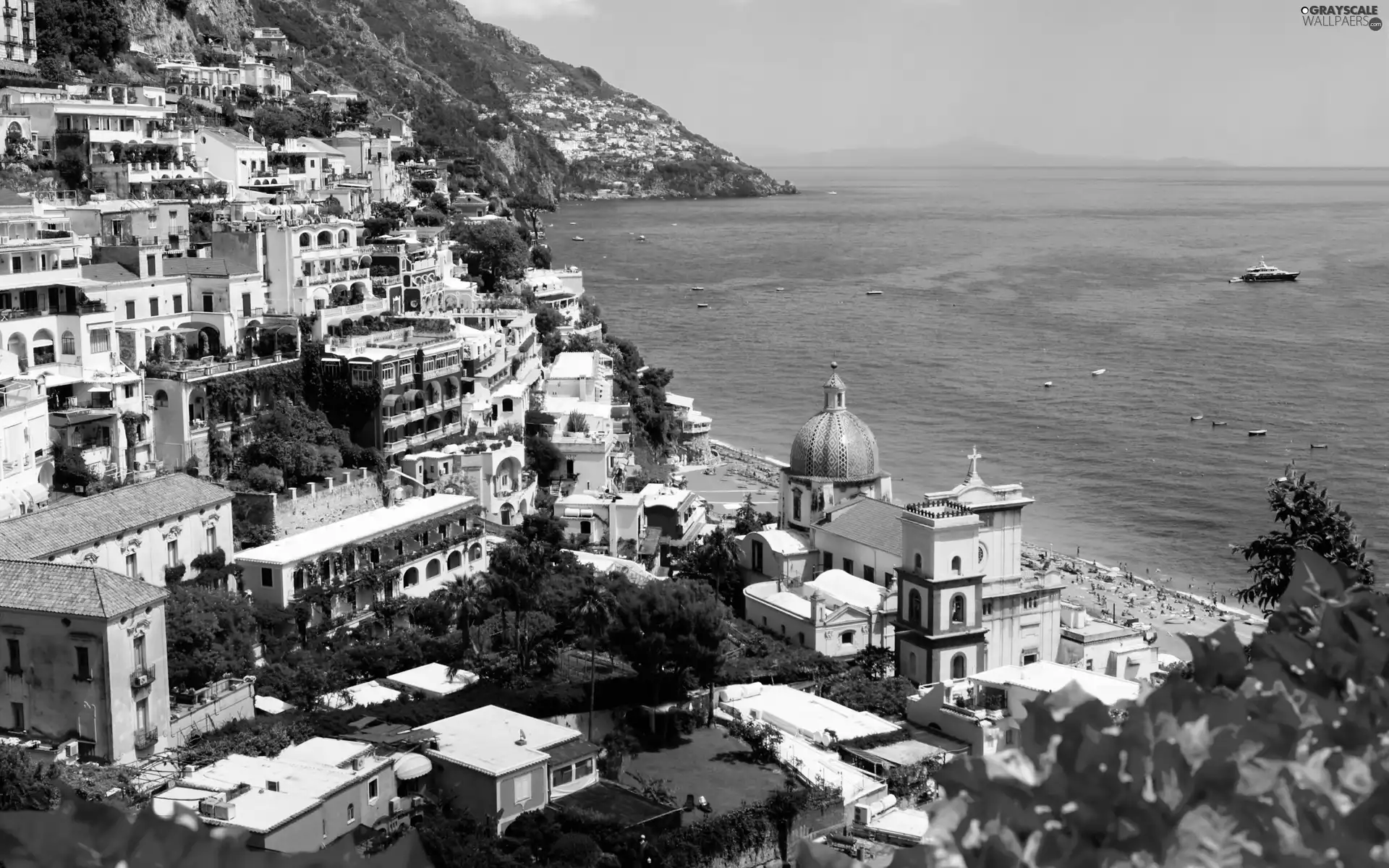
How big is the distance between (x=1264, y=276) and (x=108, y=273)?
306ft

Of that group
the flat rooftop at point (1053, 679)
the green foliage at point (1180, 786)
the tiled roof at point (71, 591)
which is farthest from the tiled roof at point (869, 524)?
the green foliage at point (1180, 786)

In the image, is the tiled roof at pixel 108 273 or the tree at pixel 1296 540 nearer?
the tree at pixel 1296 540

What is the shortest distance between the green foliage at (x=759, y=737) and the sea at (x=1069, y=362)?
21.4m

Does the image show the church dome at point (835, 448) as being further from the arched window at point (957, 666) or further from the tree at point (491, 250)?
the tree at point (491, 250)

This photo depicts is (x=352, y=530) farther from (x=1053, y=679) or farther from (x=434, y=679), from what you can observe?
(x=1053, y=679)

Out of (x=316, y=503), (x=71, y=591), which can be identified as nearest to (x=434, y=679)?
(x=71, y=591)

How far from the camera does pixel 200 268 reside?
141ft

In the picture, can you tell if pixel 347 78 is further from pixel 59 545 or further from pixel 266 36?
pixel 59 545

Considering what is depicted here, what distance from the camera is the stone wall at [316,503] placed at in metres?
36.3

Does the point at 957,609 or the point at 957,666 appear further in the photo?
the point at 957,609

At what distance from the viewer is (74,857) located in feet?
20.7

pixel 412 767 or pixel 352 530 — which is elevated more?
pixel 352 530

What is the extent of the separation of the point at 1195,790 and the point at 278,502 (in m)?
32.3

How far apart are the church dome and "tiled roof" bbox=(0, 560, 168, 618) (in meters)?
18.8
